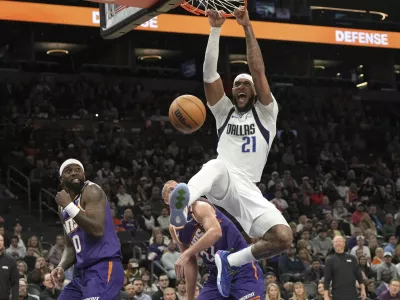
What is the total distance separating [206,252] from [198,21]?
1406 centimetres

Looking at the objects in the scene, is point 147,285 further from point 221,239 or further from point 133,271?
point 221,239

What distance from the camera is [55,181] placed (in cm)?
1972

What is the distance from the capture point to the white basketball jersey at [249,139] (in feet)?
25.5

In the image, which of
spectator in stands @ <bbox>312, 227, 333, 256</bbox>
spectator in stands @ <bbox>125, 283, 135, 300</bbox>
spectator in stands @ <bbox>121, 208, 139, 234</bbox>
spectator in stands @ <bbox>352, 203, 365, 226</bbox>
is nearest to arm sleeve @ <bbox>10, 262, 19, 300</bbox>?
spectator in stands @ <bbox>125, 283, 135, 300</bbox>

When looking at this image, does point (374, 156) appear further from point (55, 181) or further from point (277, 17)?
point (55, 181)

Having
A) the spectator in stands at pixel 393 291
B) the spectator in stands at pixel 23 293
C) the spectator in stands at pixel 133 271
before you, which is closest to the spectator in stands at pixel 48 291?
the spectator in stands at pixel 23 293

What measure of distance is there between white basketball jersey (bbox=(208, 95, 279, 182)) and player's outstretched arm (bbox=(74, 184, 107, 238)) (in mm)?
1197

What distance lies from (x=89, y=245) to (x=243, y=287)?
4.94 ft

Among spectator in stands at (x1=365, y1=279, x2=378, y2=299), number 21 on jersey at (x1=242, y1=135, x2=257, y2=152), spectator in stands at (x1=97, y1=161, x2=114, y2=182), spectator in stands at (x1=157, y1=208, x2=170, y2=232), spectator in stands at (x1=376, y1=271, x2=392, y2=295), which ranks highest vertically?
number 21 on jersey at (x1=242, y1=135, x2=257, y2=152)

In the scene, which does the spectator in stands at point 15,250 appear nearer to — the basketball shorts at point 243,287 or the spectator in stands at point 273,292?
the spectator in stands at point 273,292

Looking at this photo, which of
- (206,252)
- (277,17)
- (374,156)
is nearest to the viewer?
(206,252)

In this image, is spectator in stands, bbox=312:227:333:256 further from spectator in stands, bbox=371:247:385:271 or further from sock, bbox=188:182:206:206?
sock, bbox=188:182:206:206

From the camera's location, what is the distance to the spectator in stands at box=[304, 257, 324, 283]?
16.2 metres

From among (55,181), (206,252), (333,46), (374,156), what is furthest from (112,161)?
(206,252)
